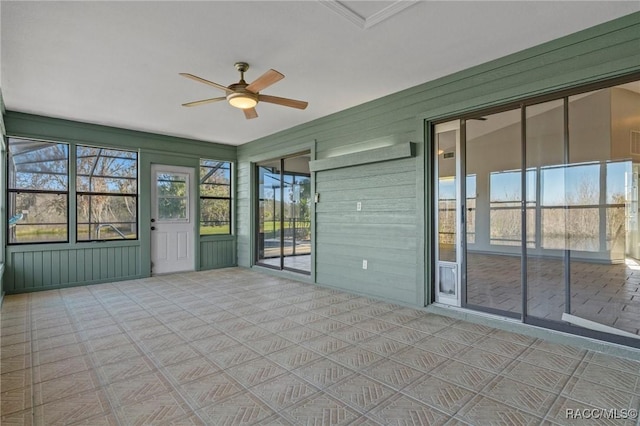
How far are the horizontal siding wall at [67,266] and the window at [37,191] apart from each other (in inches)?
10.1

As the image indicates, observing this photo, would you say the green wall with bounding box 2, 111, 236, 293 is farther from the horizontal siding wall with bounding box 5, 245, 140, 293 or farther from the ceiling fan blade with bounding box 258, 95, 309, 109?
the ceiling fan blade with bounding box 258, 95, 309, 109

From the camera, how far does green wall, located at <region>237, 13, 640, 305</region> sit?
2.88 meters

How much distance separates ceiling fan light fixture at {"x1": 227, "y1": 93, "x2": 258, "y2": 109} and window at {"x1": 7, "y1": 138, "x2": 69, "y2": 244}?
397cm

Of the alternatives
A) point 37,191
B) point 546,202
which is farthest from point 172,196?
point 546,202

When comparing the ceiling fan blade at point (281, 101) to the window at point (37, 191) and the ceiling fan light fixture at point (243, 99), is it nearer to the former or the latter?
the ceiling fan light fixture at point (243, 99)

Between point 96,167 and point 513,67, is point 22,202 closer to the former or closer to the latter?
point 96,167

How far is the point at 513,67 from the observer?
3305 millimetres

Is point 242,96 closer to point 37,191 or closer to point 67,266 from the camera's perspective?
point 37,191

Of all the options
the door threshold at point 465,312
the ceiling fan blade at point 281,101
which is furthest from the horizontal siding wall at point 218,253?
the door threshold at point 465,312

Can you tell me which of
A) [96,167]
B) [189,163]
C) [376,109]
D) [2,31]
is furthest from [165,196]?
[376,109]

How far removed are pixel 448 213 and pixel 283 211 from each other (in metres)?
3.69

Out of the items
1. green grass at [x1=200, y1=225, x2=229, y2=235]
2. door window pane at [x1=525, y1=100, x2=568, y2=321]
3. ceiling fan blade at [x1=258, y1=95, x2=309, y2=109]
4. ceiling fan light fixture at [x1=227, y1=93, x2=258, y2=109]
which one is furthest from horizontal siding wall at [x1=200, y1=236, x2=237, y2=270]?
door window pane at [x1=525, y1=100, x2=568, y2=321]

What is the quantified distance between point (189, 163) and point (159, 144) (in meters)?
0.67

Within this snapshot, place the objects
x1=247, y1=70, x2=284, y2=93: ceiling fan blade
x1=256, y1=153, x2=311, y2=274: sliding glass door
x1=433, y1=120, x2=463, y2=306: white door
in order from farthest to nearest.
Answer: x1=256, y1=153, x2=311, y2=274: sliding glass door → x1=433, y1=120, x2=463, y2=306: white door → x1=247, y1=70, x2=284, y2=93: ceiling fan blade
